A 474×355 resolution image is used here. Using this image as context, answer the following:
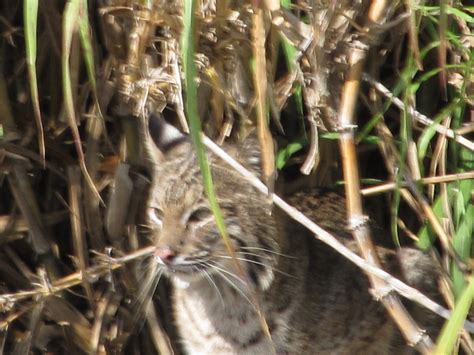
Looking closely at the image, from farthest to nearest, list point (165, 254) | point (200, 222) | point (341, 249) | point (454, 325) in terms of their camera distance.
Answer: point (200, 222) < point (165, 254) < point (341, 249) < point (454, 325)

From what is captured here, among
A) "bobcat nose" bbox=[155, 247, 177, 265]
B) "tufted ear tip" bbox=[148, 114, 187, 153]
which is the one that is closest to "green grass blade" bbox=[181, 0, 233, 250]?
"bobcat nose" bbox=[155, 247, 177, 265]

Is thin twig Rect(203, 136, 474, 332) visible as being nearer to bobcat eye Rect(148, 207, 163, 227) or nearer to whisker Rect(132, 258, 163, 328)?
bobcat eye Rect(148, 207, 163, 227)

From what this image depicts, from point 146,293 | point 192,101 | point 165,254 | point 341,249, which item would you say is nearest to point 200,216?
point 165,254

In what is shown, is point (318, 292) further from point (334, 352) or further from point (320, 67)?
point (320, 67)

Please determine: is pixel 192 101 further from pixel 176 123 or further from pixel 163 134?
pixel 176 123

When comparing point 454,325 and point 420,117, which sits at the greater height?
point 420,117
